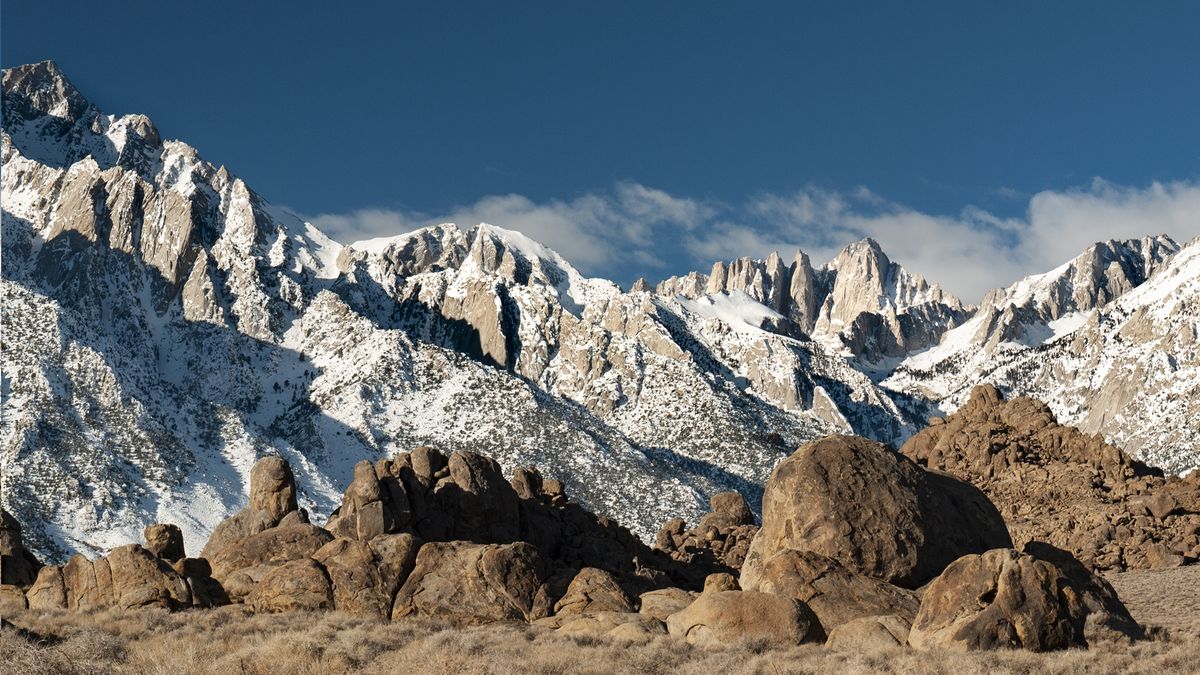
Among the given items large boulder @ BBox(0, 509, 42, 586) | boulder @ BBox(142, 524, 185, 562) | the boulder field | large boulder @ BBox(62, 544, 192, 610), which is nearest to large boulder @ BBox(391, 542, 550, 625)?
the boulder field

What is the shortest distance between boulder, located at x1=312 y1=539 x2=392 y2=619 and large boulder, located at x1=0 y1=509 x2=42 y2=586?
17536mm

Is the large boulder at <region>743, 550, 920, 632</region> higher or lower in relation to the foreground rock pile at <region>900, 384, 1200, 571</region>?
lower

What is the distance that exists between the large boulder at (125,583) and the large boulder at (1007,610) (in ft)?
87.3

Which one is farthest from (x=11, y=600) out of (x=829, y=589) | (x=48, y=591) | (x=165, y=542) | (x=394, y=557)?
(x=829, y=589)

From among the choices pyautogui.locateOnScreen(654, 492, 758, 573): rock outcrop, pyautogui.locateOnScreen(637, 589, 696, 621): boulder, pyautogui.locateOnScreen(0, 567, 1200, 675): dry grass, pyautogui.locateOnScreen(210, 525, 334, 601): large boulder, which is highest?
pyautogui.locateOnScreen(654, 492, 758, 573): rock outcrop

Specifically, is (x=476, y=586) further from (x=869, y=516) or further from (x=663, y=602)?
(x=869, y=516)

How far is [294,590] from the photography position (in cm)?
3975

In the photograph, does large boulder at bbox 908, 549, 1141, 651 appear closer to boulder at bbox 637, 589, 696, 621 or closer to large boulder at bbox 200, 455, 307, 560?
boulder at bbox 637, 589, 696, 621

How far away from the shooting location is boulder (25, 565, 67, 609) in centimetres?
4125

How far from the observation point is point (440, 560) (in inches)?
1601

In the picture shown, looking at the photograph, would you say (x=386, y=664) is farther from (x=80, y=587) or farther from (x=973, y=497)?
(x=973, y=497)

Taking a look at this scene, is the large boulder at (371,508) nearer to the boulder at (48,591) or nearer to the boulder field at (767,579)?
the boulder field at (767,579)

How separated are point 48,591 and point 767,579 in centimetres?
2826

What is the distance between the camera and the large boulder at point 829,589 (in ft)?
111
